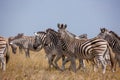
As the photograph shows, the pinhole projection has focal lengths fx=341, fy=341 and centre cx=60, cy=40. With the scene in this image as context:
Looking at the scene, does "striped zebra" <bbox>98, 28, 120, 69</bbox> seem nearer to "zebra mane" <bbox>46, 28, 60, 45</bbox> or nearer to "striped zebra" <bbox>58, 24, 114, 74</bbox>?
"striped zebra" <bbox>58, 24, 114, 74</bbox>

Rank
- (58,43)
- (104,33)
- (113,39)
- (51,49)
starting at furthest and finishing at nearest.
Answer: (51,49) → (104,33) → (113,39) → (58,43)

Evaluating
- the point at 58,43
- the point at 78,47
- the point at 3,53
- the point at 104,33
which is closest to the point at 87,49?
the point at 78,47

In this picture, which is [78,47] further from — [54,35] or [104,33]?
[104,33]

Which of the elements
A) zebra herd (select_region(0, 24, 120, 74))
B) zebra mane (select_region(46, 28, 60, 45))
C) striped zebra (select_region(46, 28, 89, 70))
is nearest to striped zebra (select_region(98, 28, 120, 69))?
zebra herd (select_region(0, 24, 120, 74))

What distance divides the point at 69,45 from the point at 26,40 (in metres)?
9.78

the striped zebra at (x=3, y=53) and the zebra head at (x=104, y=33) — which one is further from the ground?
the zebra head at (x=104, y=33)

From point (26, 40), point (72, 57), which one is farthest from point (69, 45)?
point (26, 40)

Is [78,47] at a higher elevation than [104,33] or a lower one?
lower

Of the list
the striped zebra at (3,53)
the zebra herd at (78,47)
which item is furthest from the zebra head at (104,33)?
the striped zebra at (3,53)

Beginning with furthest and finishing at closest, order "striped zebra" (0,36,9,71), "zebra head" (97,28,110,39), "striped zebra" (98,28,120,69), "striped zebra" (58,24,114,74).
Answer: "zebra head" (97,28,110,39) < "striped zebra" (98,28,120,69) < "striped zebra" (0,36,9,71) < "striped zebra" (58,24,114,74)

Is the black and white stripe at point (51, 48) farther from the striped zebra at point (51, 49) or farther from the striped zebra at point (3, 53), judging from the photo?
the striped zebra at point (3, 53)

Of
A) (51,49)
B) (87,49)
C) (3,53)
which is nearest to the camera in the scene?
(87,49)

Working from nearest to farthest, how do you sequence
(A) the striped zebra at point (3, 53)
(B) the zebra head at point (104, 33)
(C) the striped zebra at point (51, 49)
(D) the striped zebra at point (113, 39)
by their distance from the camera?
(A) the striped zebra at point (3, 53) < (D) the striped zebra at point (113, 39) < (C) the striped zebra at point (51, 49) < (B) the zebra head at point (104, 33)

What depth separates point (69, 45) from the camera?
41.2ft
